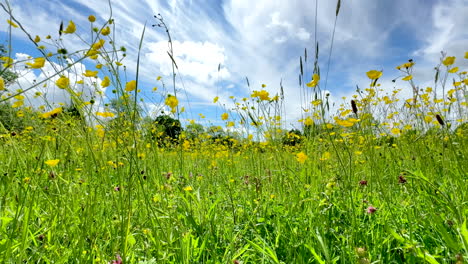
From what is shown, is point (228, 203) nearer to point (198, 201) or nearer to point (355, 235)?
point (198, 201)

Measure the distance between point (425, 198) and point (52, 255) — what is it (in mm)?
1981

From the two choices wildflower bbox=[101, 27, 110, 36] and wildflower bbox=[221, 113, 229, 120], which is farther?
wildflower bbox=[221, 113, 229, 120]

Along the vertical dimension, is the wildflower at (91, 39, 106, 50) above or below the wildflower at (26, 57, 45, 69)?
above

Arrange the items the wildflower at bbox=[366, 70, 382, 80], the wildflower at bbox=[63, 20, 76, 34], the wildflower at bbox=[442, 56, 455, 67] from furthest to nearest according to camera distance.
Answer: the wildflower at bbox=[442, 56, 455, 67] → the wildflower at bbox=[366, 70, 382, 80] → the wildflower at bbox=[63, 20, 76, 34]

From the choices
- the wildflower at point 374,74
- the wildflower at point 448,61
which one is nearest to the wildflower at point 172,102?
the wildflower at point 374,74

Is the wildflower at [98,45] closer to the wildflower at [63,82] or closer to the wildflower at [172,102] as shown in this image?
the wildflower at [63,82]

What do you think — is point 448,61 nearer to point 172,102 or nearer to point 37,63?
point 172,102

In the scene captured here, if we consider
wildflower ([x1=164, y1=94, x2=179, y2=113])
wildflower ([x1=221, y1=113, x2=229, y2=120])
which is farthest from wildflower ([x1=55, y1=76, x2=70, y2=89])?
wildflower ([x1=221, y1=113, x2=229, y2=120])

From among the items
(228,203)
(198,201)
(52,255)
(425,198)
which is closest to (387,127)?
(425,198)

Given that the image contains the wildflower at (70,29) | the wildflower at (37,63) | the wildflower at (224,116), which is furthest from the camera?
the wildflower at (224,116)

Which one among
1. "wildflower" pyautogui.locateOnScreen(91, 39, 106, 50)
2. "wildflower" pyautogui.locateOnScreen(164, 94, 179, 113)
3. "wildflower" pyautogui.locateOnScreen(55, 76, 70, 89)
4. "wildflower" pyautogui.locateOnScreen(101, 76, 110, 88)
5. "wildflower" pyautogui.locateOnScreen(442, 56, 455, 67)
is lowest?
"wildflower" pyautogui.locateOnScreen(55, 76, 70, 89)

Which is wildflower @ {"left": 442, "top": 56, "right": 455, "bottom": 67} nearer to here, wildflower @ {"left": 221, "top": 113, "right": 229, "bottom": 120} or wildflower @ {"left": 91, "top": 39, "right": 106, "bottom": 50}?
wildflower @ {"left": 221, "top": 113, "right": 229, "bottom": 120}

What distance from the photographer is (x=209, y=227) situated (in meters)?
1.37

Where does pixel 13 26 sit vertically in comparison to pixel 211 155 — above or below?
above
